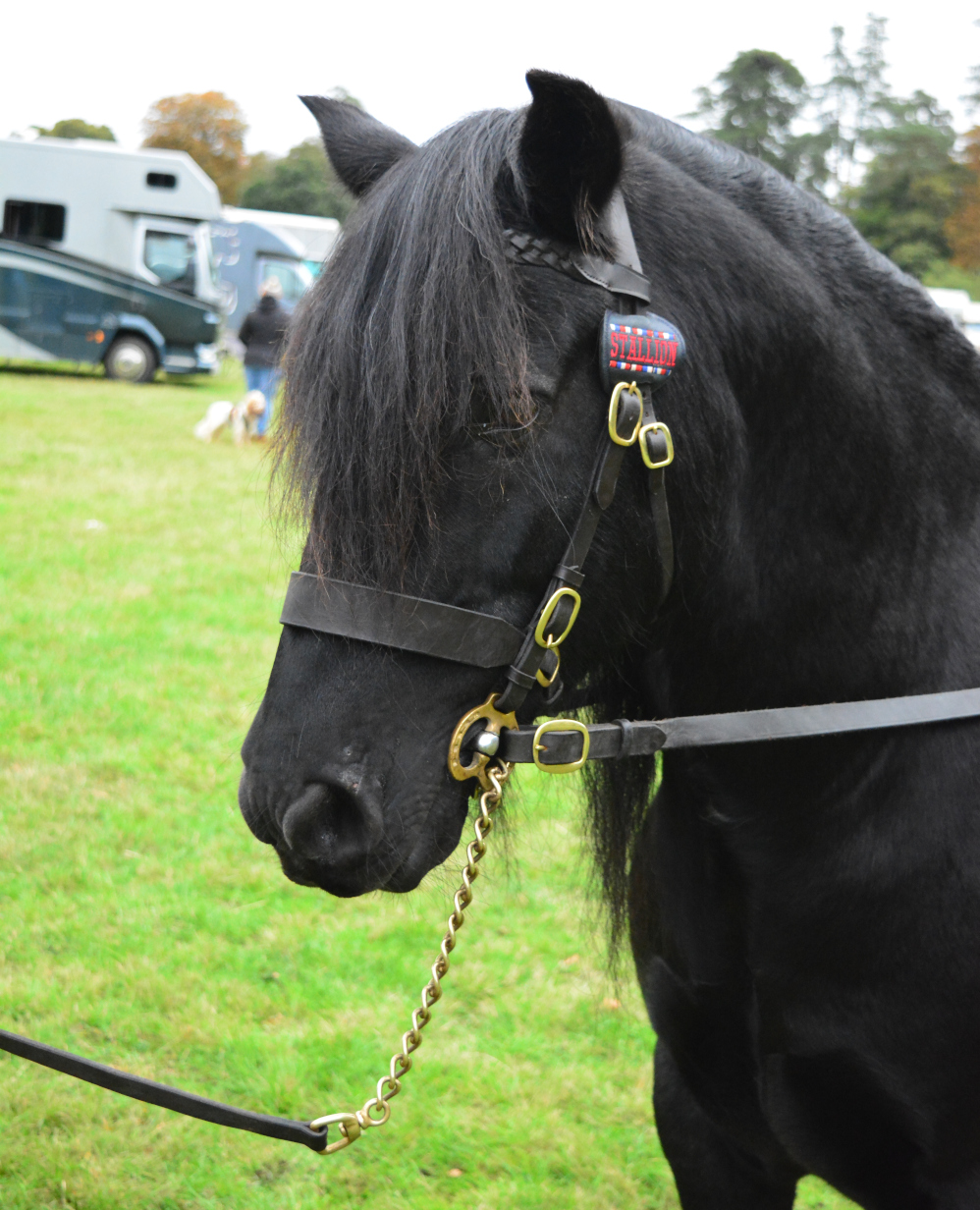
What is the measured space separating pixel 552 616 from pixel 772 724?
43cm

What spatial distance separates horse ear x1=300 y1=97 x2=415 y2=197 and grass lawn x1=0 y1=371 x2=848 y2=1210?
759mm

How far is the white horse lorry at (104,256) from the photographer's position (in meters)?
19.0

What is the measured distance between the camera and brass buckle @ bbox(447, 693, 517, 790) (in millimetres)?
1449

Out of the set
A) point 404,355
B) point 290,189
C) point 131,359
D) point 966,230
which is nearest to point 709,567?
point 404,355

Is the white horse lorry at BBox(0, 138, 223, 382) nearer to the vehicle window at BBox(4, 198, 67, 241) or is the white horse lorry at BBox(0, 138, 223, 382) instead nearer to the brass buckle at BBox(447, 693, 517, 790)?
the vehicle window at BBox(4, 198, 67, 241)

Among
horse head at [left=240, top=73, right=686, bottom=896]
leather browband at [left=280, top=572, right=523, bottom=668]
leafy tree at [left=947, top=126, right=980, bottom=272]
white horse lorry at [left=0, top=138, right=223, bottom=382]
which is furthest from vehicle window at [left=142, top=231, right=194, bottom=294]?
leafy tree at [left=947, top=126, right=980, bottom=272]

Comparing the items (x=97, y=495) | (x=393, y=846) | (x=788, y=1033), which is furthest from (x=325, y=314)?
(x=97, y=495)

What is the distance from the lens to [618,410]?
142 centimetres

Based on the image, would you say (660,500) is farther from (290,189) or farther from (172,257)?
(290,189)

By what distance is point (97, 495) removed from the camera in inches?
409

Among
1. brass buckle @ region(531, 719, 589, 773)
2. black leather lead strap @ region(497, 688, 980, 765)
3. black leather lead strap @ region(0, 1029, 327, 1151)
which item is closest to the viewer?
brass buckle @ region(531, 719, 589, 773)

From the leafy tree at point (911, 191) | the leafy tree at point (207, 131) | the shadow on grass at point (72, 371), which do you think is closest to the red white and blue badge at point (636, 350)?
the shadow on grass at point (72, 371)

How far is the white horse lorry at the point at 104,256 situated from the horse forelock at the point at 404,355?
19539mm

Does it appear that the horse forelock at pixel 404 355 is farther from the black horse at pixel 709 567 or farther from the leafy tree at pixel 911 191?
the leafy tree at pixel 911 191
